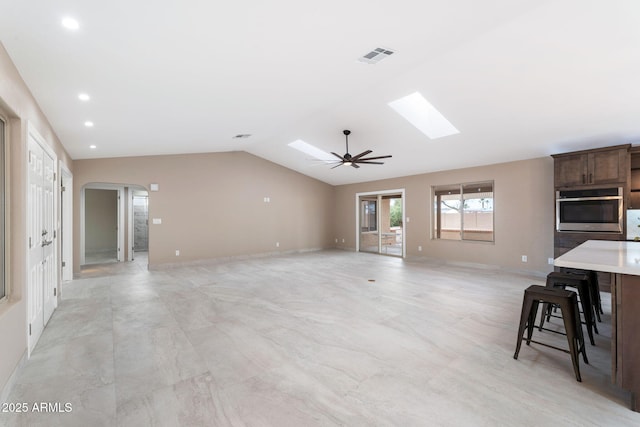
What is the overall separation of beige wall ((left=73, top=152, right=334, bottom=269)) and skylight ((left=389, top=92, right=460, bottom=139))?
16.3 ft

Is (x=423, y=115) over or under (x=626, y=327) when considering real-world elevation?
over

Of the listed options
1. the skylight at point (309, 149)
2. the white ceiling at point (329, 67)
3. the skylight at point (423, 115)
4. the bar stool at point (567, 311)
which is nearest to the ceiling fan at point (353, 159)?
the white ceiling at point (329, 67)

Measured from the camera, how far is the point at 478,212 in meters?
7.17

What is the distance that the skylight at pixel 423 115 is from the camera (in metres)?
4.86

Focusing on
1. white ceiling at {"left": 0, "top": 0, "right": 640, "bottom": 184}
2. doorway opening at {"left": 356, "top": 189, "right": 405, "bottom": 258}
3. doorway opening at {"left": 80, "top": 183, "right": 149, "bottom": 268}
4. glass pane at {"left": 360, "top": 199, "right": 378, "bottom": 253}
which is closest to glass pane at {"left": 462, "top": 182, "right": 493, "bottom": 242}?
white ceiling at {"left": 0, "top": 0, "right": 640, "bottom": 184}

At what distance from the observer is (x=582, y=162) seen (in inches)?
199

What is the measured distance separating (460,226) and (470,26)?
18.2 ft

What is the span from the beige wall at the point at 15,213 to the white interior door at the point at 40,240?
0.87ft

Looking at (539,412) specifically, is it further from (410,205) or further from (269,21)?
(410,205)

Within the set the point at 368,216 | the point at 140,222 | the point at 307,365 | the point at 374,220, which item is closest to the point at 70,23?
the point at 307,365

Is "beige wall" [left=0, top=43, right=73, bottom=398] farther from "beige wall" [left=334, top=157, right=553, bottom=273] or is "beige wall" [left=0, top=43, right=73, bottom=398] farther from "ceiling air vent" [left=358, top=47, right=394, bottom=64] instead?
"beige wall" [left=334, top=157, right=553, bottom=273]

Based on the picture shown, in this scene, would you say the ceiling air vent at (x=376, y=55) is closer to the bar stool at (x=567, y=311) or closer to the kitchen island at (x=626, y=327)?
the kitchen island at (x=626, y=327)

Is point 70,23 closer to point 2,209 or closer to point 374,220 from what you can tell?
point 2,209

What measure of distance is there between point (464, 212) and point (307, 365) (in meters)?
6.27
